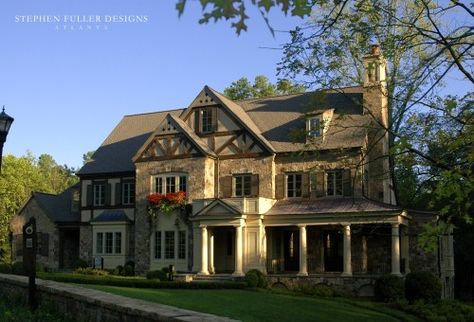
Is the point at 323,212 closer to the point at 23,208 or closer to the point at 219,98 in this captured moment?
the point at 219,98

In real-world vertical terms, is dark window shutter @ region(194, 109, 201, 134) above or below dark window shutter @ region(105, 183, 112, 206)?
above

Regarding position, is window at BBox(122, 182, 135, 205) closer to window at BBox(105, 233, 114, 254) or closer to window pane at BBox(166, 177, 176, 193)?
window at BBox(105, 233, 114, 254)

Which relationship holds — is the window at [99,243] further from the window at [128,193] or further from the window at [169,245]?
the window at [169,245]

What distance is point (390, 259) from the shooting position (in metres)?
28.9

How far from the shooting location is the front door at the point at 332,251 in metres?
30.3

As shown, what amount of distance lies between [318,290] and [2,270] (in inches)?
666

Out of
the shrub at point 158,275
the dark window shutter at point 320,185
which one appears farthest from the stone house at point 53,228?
the dark window shutter at point 320,185

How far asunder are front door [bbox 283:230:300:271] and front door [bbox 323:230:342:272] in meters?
1.59

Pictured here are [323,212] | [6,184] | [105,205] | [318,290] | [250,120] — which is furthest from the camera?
[6,184]

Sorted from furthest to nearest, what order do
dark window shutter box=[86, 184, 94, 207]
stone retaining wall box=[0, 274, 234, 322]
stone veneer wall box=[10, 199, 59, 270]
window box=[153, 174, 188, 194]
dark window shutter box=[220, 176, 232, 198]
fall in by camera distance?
stone veneer wall box=[10, 199, 59, 270]
dark window shutter box=[86, 184, 94, 207]
window box=[153, 174, 188, 194]
dark window shutter box=[220, 176, 232, 198]
stone retaining wall box=[0, 274, 234, 322]

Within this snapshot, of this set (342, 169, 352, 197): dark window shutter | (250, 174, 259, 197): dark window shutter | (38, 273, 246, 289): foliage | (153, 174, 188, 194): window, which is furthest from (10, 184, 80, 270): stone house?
(342, 169, 352, 197): dark window shutter

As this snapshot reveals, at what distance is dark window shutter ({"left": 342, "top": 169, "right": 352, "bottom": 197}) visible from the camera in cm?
2930

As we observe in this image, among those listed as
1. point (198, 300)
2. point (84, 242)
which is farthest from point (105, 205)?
point (198, 300)

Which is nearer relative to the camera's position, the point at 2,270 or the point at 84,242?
the point at 2,270
